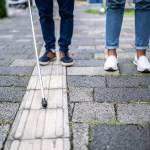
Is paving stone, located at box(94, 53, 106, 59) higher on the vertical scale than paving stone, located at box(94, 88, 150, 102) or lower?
lower

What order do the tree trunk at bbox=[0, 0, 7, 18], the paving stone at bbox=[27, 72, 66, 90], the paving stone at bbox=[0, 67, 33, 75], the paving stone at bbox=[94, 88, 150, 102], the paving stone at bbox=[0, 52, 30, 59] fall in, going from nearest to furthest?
1. the paving stone at bbox=[94, 88, 150, 102]
2. the paving stone at bbox=[27, 72, 66, 90]
3. the paving stone at bbox=[0, 67, 33, 75]
4. the paving stone at bbox=[0, 52, 30, 59]
5. the tree trunk at bbox=[0, 0, 7, 18]

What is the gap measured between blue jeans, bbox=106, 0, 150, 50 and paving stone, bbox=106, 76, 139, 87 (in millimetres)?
451

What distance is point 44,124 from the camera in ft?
6.11

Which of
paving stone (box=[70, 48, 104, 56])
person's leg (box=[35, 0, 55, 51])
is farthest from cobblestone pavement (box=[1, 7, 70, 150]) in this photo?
paving stone (box=[70, 48, 104, 56])

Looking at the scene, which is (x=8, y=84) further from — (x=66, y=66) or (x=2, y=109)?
(x=66, y=66)

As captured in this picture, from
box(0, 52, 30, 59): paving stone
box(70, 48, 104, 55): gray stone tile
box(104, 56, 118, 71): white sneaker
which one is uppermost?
box(104, 56, 118, 71): white sneaker

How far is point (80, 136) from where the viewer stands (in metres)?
1.71

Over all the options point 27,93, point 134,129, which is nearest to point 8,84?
point 27,93

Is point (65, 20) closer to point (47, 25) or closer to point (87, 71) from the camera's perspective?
point (47, 25)

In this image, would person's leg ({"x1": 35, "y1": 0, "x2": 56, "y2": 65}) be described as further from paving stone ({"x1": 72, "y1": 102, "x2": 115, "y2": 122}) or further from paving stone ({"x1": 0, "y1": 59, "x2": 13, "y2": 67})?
paving stone ({"x1": 72, "y1": 102, "x2": 115, "y2": 122})

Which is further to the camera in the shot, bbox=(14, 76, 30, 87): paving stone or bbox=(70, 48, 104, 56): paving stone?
bbox=(70, 48, 104, 56): paving stone

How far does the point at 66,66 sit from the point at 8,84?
0.76 m

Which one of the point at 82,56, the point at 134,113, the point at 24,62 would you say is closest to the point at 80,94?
the point at 134,113

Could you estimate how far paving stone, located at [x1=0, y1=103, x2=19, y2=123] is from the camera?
1963 millimetres
